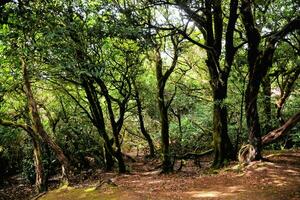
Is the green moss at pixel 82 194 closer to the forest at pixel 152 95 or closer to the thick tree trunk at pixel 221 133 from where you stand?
the forest at pixel 152 95

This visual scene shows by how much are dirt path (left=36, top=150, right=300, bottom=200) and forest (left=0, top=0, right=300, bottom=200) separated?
1.4 inches

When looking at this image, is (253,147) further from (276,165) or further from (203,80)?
A: (203,80)

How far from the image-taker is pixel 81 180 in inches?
645

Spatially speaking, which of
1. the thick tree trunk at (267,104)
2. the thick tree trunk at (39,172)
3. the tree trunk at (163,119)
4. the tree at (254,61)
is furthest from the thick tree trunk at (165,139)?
the thick tree trunk at (39,172)

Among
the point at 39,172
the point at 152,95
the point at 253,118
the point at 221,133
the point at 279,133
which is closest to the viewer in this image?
the point at 253,118

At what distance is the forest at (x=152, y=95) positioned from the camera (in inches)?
372

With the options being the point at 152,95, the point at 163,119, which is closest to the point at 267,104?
the point at 163,119

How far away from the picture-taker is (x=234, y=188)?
940 centimetres

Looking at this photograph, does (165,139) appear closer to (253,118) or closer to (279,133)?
(253,118)

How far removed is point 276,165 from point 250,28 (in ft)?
14.5

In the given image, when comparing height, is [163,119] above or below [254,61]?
below

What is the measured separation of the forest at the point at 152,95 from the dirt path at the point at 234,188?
0.03m

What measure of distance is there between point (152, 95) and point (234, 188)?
10.8 m

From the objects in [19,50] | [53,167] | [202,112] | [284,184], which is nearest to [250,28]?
[284,184]
